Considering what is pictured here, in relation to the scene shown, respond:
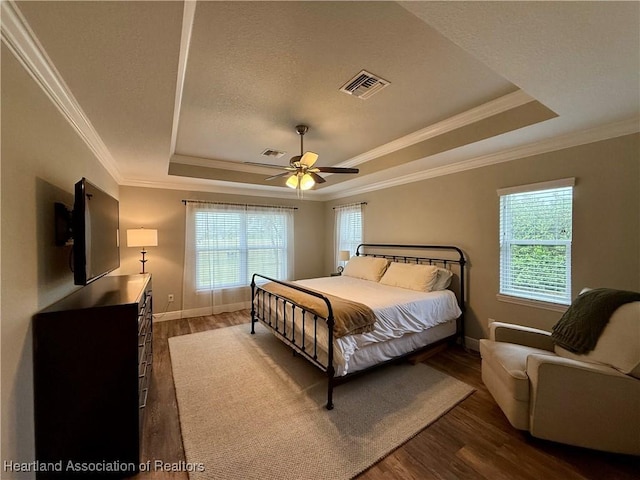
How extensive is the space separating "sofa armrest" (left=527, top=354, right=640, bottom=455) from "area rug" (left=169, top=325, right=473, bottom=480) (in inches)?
27.5

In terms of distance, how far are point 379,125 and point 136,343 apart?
2.96 meters

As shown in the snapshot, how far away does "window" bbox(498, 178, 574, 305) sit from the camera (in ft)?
8.76

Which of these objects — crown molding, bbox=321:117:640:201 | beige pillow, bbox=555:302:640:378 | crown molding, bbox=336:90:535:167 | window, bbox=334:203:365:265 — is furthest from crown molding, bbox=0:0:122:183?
window, bbox=334:203:365:265

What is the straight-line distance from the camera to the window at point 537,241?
2670 millimetres

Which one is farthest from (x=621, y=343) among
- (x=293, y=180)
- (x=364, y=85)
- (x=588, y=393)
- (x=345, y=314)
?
(x=293, y=180)

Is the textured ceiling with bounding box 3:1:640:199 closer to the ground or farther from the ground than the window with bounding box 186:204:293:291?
farther from the ground

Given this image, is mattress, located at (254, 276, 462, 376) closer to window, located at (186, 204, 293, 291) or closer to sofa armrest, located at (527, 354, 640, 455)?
sofa armrest, located at (527, 354, 640, 455)

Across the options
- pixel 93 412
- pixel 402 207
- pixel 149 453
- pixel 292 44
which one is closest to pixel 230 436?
pixel 149 453

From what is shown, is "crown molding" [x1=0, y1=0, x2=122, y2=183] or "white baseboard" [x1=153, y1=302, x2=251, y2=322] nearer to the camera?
"crown molding" [x1=0, y1=0, x2=122, y2=183]

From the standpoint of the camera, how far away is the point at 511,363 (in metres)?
2.02

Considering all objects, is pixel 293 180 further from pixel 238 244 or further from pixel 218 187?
pixel 238 244

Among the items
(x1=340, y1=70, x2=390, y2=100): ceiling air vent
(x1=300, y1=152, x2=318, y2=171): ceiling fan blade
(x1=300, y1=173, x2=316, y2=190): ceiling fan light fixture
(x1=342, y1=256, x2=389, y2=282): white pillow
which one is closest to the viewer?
(x1=340, y1=70, x2=390, y2=100): ceiling air vent

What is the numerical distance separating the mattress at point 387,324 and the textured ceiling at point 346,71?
175cm

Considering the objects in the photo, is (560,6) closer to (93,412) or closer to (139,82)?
(139,82)
